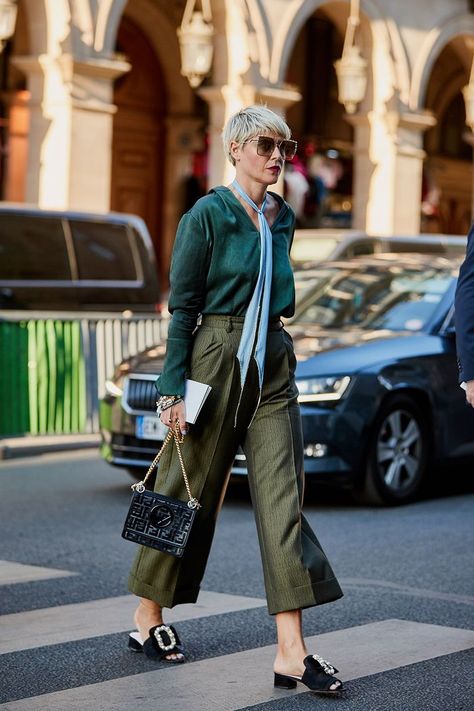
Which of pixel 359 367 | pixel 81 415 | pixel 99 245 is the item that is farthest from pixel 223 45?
pixel 359 367

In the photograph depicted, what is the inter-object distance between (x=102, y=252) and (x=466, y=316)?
1043 centimetres

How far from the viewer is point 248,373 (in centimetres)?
575

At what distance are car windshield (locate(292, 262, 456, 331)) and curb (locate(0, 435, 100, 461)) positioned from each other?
2991mm

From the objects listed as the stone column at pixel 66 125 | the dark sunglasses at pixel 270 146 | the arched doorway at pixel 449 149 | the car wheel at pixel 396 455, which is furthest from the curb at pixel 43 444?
the arched doorway at pixel 449 149

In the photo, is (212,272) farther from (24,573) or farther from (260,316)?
(24,573)

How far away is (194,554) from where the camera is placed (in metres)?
5.91

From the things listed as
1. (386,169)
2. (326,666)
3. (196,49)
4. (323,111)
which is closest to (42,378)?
(326,666)

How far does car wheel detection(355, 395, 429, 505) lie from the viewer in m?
10.6

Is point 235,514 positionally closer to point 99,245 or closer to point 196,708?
point 196,708

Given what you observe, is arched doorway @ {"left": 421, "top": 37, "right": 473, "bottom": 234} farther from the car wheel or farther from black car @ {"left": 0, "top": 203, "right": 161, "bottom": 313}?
the car wheel

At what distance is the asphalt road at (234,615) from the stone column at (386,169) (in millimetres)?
16274

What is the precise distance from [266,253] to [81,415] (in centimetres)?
904

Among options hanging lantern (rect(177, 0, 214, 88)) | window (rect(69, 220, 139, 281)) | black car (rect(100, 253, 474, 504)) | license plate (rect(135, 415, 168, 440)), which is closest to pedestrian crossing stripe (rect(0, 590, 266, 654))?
black car (rect(100, 253, 474, 504))

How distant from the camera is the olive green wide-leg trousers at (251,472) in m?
5.64
